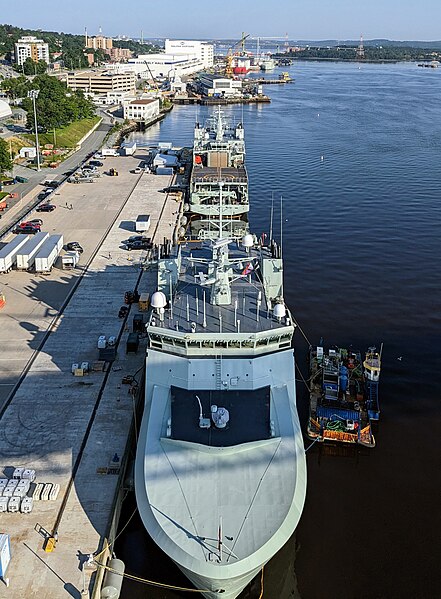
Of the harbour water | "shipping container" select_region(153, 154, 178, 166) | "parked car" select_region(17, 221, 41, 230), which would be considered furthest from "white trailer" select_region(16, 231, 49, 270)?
"shipping container" select_region(153, 154, 178, 166)

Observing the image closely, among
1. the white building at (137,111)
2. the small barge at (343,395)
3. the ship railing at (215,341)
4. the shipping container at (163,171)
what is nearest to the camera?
the ship railing at (215,341)

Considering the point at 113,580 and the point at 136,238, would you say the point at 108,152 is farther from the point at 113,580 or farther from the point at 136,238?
the point at 113,580

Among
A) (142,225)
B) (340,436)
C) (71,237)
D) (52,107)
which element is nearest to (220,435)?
(340,436)

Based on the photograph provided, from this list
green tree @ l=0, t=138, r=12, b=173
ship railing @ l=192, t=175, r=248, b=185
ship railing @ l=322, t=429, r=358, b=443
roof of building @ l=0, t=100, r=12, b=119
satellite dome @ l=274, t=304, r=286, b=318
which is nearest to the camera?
satellite dome @ l=274, t=304, r=286, b=318

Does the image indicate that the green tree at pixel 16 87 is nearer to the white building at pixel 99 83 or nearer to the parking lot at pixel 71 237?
the white building at pixel 99 83

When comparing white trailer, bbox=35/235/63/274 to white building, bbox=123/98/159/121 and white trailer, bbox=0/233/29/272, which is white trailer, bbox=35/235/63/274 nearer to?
white trailer, bbox=0/233/29/272

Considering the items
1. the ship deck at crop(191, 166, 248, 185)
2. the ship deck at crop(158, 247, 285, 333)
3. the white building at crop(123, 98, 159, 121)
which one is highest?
the white building at crop(123, 98, 159, 121)

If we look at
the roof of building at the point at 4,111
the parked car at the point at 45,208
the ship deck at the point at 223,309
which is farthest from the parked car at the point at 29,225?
the roof of building at the point at 4,111
